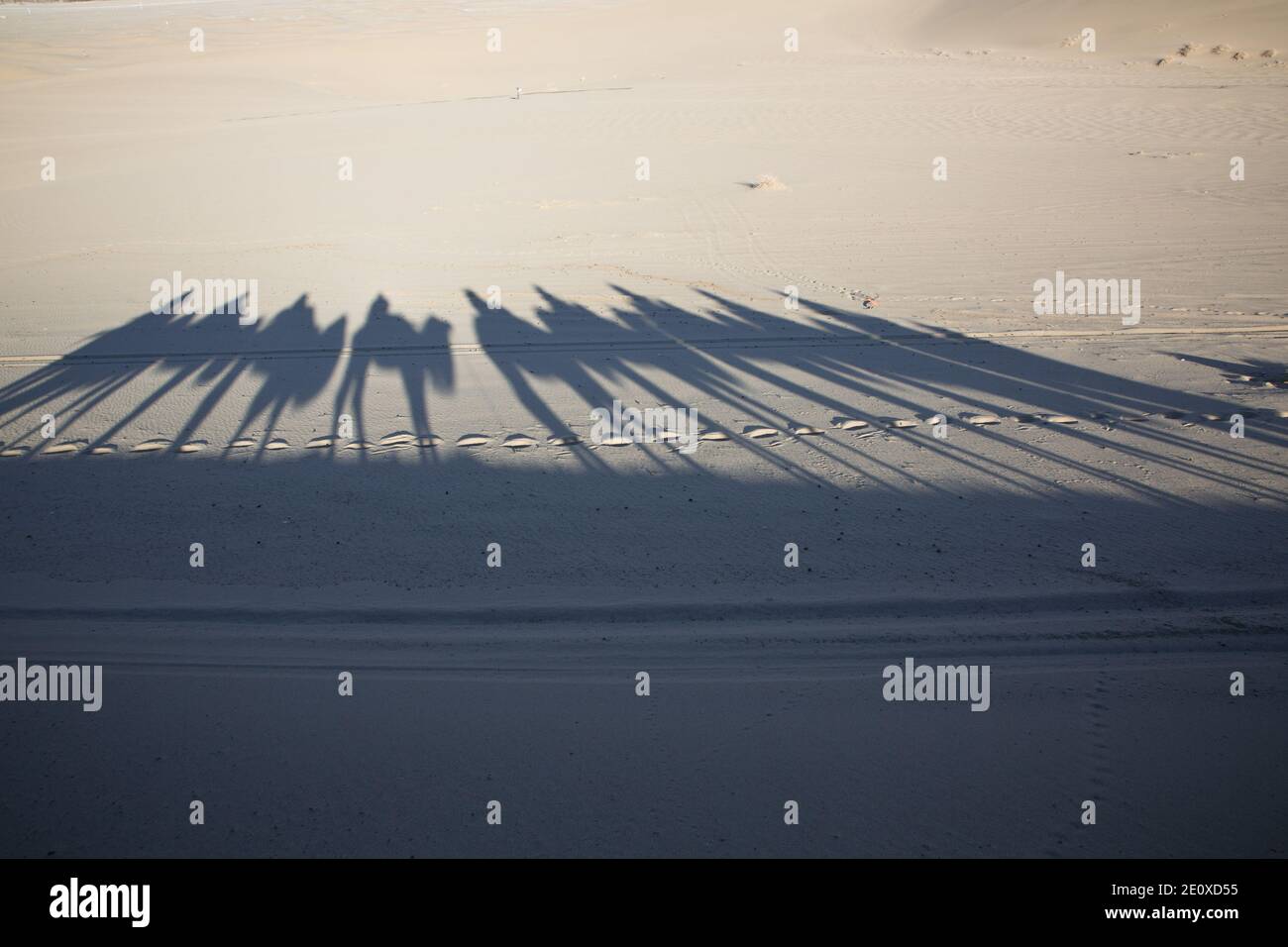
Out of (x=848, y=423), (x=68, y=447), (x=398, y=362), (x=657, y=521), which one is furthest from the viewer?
(x=398, y=362)

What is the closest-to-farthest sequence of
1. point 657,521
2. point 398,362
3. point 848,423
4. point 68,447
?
1. point 657,521
2. point 68,447
3. point 848,423
4. point 398,362

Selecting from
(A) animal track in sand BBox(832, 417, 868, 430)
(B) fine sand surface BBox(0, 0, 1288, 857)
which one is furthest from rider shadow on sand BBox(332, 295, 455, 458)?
(A) animal track in sand BBox(832, 417, 868, 430)

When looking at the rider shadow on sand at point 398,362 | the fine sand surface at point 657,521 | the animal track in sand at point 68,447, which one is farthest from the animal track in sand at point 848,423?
the animal track in sand at point 68,447

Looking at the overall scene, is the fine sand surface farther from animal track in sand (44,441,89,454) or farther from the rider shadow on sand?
animal track in sand (44,441,89,454)

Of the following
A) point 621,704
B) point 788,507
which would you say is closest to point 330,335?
point 788,507

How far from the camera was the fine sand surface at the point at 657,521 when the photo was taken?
4.08 meters

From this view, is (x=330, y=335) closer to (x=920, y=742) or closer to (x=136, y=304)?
(x=136, y=304)

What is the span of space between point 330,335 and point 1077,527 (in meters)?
9.45

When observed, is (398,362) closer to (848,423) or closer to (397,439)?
(397,439)

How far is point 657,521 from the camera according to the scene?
6641mm

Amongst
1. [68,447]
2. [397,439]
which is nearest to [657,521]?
[397,439]

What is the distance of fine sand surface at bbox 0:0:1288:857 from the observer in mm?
4082

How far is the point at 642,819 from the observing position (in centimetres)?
392

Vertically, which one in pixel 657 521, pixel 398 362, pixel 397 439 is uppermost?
pixel 398 362
